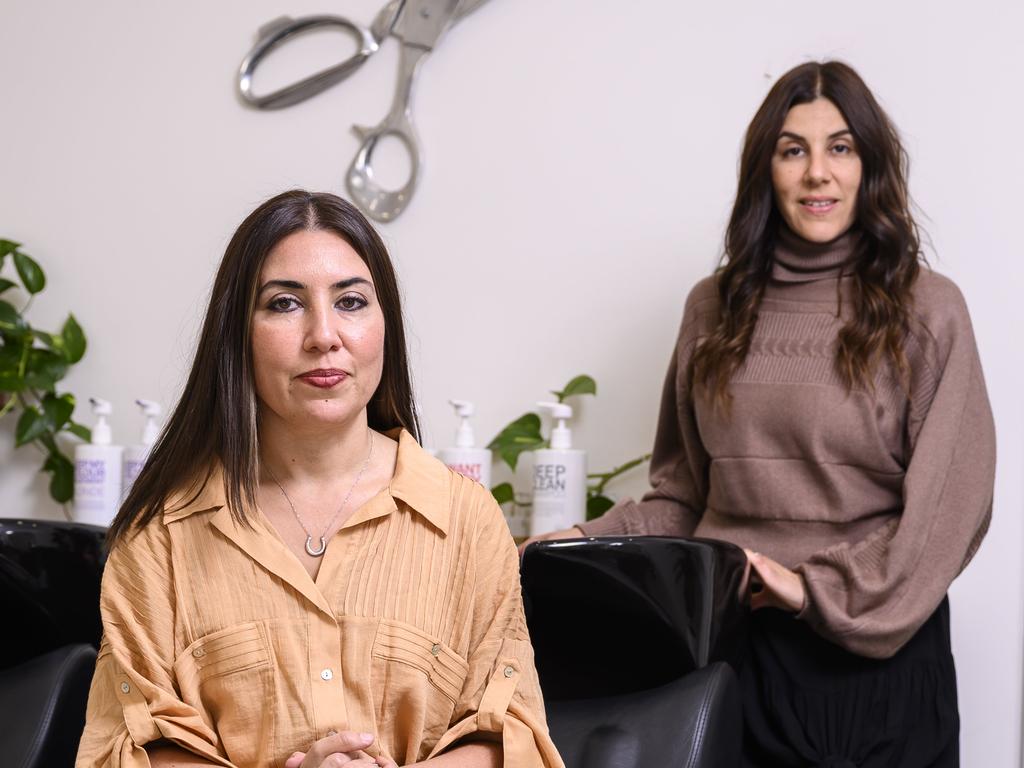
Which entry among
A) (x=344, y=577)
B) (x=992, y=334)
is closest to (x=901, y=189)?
(x=992, y=334)

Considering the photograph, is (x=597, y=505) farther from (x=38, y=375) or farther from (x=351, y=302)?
(x=38, y=375)

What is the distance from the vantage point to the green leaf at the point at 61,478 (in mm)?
2213

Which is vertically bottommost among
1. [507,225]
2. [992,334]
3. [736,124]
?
[992,334]

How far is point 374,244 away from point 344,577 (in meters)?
0.28

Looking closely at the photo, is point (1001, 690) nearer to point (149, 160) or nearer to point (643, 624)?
point (643, 624)

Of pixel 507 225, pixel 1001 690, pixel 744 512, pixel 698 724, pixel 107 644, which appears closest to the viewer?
pixel 107 644

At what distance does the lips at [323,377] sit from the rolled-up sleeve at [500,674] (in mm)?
→ 176

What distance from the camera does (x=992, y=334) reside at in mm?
1654

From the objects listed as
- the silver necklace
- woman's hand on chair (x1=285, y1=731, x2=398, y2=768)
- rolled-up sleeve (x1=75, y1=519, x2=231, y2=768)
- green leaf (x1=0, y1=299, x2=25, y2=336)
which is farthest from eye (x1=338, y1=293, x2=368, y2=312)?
green leaf (x1=0, y1=299, x2=25, y2=336)

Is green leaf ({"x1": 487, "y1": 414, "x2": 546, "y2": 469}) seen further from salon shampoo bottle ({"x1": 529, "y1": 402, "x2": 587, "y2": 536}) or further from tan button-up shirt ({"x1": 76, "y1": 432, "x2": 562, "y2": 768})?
tan button-up shirt ({"x1": 76, "y1": 432, "x2": 562, "y2": 768})

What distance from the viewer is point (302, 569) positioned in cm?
98

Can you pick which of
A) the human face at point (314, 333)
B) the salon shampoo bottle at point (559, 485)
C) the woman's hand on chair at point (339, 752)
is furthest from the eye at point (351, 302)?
the salon shampoo bottle at point (559, 485)

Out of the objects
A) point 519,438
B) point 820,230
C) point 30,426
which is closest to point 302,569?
point 820,230

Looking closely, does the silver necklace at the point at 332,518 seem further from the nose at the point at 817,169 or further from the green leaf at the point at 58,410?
the green leaf at the point at 58,410
